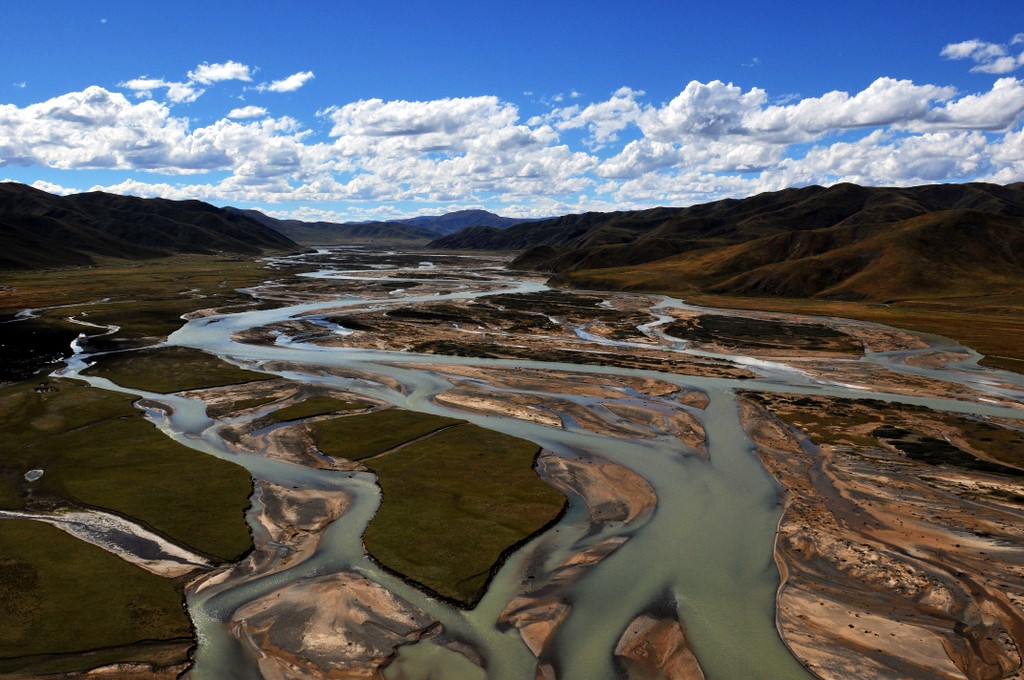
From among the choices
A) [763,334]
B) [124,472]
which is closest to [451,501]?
[124,472]

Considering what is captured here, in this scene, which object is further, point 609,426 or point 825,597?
point 609,426

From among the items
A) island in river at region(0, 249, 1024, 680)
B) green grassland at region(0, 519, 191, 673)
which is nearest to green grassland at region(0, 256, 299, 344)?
island in river at region(0, 249, 1024, 680)

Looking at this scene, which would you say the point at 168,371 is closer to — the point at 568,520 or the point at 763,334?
the point at 568,520

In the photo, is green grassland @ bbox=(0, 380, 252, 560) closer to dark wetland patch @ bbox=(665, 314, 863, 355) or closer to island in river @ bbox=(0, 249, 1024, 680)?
island in river @ bbox=(0, 249, 1024, 680)

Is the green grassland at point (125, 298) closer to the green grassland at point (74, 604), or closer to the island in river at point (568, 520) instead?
the island in river at point (568, 520)

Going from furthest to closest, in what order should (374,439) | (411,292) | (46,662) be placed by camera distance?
(411,292) → (374,439) → (46,662)

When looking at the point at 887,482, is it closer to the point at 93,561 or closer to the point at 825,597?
the point at 825,597

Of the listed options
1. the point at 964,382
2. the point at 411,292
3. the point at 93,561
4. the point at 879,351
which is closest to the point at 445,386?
the point at 93,561
